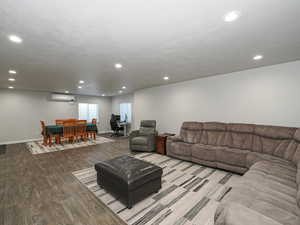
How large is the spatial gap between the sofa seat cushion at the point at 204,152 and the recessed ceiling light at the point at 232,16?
8.84 ft

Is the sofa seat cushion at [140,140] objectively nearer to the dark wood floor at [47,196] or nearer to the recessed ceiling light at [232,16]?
the dark wood floor at [47,196]

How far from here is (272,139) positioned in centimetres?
285

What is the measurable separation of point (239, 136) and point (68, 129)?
6270mm

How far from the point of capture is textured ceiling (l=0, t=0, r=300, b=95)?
130cm

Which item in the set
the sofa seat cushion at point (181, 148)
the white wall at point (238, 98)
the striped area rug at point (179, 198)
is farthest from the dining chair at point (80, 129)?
the sofa seat cushion at point (181, 148)

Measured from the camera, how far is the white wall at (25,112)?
5875 mm

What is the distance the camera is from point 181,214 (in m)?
1.81

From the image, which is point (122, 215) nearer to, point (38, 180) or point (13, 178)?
point (38, 180)

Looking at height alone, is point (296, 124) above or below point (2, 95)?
below

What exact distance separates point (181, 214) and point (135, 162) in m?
1.11

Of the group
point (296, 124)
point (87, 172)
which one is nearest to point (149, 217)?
Result: point (87, 172)

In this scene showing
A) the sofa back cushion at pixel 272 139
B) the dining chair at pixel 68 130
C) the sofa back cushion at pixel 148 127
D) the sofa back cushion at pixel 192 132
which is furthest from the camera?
the dining chair at pixel 68 130

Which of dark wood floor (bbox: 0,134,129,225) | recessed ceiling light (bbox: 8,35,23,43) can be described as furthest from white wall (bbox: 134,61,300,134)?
recessed ceiling light (bbox: 8,35,23,43)

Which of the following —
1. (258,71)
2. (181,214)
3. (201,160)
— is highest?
(258,71)
